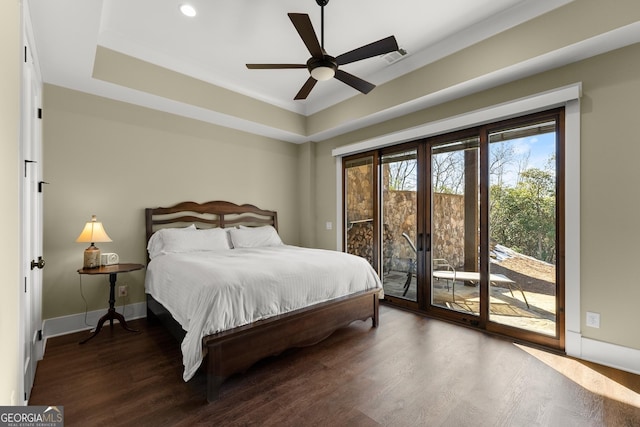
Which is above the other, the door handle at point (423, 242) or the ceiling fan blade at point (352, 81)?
the ceiling fan blade at point (352, 81)

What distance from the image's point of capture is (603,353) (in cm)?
236

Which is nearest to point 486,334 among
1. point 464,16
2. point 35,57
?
point 464,16

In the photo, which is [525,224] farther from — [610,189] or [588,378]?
[588,378]

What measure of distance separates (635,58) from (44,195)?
537 cm

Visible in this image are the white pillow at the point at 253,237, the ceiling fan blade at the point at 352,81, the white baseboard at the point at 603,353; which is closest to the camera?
the white baseboard at the point at 603,353

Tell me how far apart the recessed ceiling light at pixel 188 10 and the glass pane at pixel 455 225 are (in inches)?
113

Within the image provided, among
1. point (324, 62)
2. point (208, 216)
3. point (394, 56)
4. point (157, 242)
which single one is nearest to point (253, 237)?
point (208, 216)

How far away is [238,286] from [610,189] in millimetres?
3053

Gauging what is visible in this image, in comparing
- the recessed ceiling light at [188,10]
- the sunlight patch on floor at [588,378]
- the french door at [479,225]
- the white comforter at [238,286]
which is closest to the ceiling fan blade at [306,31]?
the recessed ceiling light at [188,10]

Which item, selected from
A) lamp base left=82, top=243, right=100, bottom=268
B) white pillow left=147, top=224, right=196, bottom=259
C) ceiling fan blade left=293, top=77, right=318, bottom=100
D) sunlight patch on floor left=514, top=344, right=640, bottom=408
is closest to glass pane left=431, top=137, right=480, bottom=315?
sunlight patch on floor left=514, top=344, right=640, bottom=408

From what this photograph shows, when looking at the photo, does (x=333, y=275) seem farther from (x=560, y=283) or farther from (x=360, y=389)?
(x=560, y=283)

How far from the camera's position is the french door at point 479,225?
272 cm

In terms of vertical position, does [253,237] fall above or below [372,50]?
below

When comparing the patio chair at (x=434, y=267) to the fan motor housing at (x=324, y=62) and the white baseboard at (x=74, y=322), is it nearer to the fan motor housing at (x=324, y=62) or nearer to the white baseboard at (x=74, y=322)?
the fan motor housing at (x=324, y=62)
